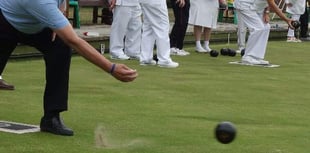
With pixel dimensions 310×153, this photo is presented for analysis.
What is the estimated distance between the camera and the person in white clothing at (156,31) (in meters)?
10.0

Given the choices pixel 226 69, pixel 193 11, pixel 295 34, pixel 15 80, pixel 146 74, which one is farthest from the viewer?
pixel 295 34

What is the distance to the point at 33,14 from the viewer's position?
4906mm

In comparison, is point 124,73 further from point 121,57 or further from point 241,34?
point 241,34

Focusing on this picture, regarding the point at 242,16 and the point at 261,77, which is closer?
the point at 261,77

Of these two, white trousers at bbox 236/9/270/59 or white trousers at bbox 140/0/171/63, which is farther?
white trousers at bbox 236/9/270/59

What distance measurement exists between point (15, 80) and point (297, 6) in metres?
9.82

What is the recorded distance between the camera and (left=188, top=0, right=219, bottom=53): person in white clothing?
497 inches

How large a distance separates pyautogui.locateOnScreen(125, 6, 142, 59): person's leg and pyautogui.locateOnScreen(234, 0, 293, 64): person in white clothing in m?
1.55

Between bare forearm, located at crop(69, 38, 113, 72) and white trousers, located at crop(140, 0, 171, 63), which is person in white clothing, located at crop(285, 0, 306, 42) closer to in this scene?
white trousers, located at crop(140, 0, 171, 63)

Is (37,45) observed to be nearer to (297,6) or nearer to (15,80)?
(15,80)

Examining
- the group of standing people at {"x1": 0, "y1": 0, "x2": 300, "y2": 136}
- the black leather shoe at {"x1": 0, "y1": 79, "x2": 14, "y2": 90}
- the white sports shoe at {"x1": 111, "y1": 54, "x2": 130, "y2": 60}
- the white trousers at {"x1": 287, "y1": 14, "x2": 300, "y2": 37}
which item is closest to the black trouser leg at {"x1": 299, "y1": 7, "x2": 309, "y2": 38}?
the white trousers at {"x1": 287, "y1": 14, "x2": 300, "y2": 37}

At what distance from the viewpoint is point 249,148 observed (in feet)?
17.6

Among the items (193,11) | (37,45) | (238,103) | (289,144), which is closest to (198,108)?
(238,103)

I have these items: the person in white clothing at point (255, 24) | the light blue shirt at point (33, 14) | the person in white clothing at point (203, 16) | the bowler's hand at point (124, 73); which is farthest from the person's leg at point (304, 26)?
the bowler's hand at point (124, 73)
